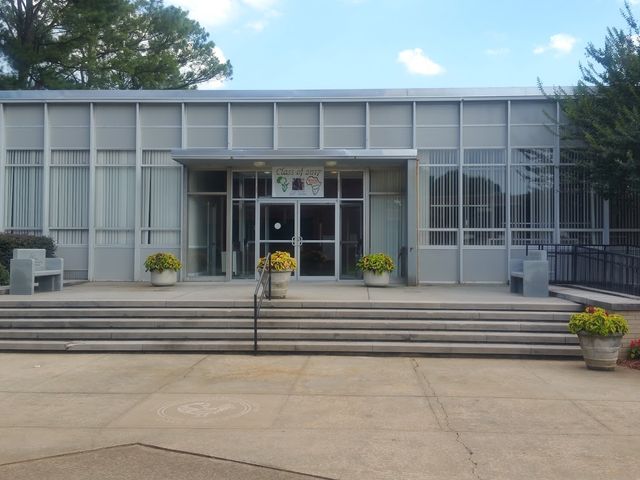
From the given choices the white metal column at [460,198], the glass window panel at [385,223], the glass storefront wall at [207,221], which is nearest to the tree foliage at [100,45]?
the glass storefront wall at [207,221]

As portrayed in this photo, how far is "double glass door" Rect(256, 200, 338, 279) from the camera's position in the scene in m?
17.8

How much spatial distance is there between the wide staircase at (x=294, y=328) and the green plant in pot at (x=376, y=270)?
3.71 metres

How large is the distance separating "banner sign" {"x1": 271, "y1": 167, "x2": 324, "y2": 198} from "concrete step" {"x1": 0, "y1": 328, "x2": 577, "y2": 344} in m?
7.19

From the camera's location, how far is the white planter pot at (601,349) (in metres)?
9.47

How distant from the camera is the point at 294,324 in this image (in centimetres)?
1144

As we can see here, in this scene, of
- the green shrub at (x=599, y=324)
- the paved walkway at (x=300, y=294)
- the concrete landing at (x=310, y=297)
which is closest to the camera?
the green shrub at (x=599, y=324)

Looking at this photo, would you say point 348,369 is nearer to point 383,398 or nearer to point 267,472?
point 383,398

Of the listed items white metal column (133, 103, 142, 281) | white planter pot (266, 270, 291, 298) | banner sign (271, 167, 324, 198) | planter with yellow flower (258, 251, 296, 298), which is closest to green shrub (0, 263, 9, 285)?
white metal column (133, 103, 142, 281)

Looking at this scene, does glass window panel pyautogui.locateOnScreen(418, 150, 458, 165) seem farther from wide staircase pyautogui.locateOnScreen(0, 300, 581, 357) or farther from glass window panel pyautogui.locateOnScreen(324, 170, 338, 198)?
wide staircase pyautogui.locateOnScreen(0, 300, 581, 357)

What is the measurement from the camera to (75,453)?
5.74 m

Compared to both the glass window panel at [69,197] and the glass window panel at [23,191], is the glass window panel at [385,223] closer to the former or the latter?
the glass window panel at [69,197]

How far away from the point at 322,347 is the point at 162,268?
681 cm

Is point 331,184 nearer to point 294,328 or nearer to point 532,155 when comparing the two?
point 532,155

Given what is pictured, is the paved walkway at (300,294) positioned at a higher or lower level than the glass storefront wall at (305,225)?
lower
